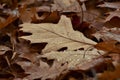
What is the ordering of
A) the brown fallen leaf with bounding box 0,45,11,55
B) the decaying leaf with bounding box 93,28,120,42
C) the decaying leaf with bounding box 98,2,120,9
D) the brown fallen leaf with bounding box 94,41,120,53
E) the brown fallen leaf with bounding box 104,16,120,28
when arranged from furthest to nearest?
the decaying leaf with bounding box 98,2,120,9, the brown fallen leaf with bounding box 104,16,120,28, the brown fallen leaf with bounding box 0,45,11,55, the decaying leaf with bounding box 93,28,120,42, the brown fallen leaf with bounding box 94,41,120,53

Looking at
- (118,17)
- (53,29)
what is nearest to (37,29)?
(53,29)

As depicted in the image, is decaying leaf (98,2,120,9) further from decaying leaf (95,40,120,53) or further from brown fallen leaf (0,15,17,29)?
decaying leaf (95,40,120,53)

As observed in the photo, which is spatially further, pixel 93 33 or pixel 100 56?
pixel 93 33

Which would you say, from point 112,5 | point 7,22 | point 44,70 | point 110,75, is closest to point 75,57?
point 44,70

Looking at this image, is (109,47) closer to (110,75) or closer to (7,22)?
(110,75)

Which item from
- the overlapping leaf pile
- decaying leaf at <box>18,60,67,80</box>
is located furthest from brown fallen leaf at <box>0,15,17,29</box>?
decaying leaf at <box>18,60,67,80</box>

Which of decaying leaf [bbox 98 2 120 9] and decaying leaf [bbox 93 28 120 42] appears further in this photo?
decaying leaf [bbox 98 2 120 9]

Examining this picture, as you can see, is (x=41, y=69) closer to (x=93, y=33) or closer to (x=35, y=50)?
(x=35, y=50)

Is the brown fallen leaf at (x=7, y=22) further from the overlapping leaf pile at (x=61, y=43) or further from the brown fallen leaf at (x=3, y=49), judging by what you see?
the brown fallen leaf at (x=3, y=49)
